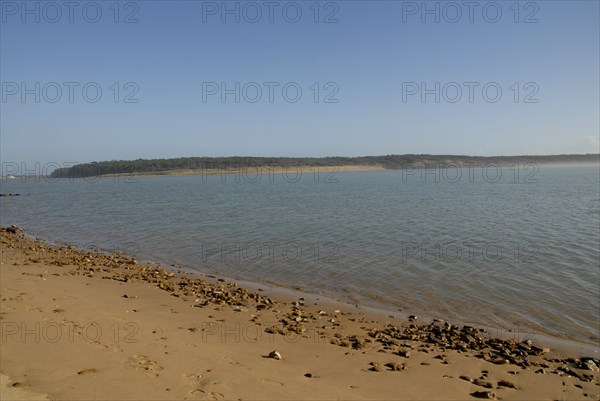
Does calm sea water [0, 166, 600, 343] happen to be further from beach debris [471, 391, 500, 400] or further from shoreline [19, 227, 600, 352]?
beach debris [471, 391, 500, 400]

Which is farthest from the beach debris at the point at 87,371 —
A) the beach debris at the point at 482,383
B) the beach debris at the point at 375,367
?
the beach debris at the point at 482,383

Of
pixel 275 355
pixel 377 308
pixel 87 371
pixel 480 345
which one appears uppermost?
pixel 87 371

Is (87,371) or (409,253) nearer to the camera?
(87,371)

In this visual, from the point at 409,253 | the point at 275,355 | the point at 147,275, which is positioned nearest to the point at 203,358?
the point at 275,355

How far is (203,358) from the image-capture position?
5844mm

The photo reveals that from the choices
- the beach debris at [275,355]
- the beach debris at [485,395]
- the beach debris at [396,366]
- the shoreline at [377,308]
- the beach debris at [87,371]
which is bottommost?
the shoreline at [377,308]

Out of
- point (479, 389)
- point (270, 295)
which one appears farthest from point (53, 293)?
point (479, 389)

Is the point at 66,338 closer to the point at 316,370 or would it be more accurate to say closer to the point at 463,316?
the point at 316,370

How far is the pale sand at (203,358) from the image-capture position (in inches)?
193

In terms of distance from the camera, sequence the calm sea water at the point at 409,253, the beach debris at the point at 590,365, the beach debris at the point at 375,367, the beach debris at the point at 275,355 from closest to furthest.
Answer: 1. the beach debris at the point at 375,367
2. the beach debris at the point at 275,355
3. the beach debris at the point at 590,365
4. the calm sea water at the point at 409,253

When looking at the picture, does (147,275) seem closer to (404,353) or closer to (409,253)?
(404,353)

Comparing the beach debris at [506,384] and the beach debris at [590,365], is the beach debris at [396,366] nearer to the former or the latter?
the beach debris at [506,384]

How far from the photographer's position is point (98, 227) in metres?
24.0

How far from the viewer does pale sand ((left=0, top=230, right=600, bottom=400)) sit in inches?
193
